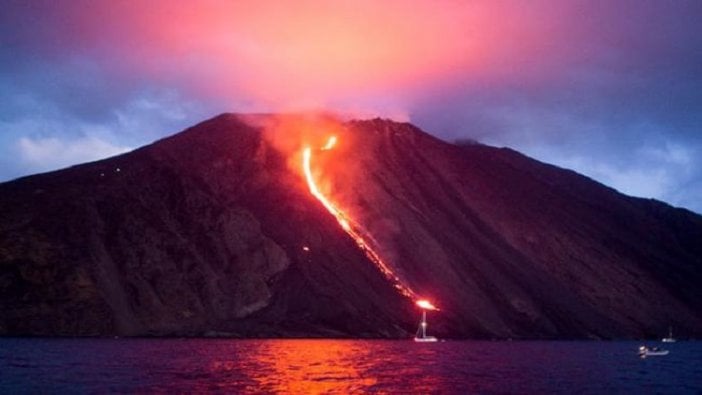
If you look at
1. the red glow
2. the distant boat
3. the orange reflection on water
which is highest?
the red glow

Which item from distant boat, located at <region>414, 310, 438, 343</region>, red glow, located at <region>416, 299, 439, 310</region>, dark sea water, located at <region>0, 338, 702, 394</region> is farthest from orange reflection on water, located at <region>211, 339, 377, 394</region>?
red glow, located at <region>416, 299, 439, 310</region>

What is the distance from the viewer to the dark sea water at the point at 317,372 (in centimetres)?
6550

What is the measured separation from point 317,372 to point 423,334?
94748 millimetres

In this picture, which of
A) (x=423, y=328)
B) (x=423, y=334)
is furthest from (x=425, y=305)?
(x=423, y=334)

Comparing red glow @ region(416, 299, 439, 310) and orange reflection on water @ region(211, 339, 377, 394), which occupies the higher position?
red glow @ region(416, 299, 439, 310)

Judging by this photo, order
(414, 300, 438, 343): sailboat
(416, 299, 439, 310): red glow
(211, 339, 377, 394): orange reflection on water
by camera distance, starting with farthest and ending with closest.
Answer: (416, 299, 439, 310): red glow → (414, 300, 438, 343): sailboat → (211, 339, 377, 394): orange reflection on water

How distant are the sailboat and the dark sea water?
5003 cm

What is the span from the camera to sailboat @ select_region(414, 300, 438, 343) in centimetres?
17138

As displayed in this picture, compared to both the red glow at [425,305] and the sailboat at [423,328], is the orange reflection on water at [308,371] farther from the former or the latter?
the red glow at [425,305]

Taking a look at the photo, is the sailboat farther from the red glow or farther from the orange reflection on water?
the orange reflection on water

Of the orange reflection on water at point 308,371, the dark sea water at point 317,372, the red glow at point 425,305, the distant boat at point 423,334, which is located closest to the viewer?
the dark sea water at point 317,372

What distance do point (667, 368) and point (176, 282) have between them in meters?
104

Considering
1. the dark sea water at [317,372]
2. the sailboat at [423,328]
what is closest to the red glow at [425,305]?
the sailboat at [423,328]

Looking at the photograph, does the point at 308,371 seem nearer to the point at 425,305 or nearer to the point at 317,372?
the point at 317,372
